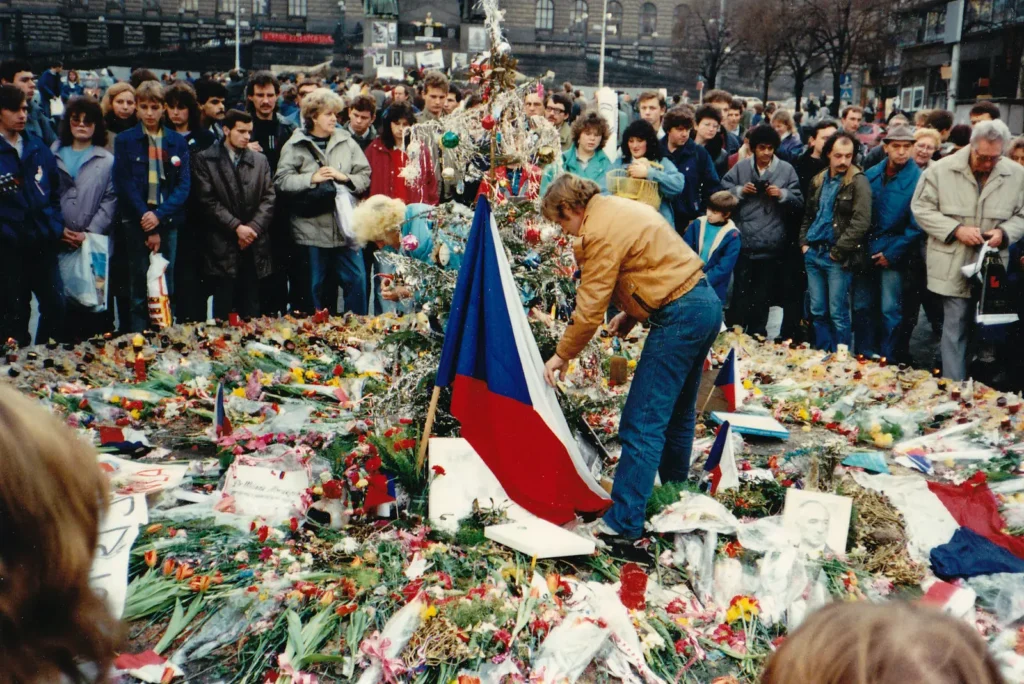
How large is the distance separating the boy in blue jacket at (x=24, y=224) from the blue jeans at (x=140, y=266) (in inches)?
21.3

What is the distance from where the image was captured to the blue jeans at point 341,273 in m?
8.91

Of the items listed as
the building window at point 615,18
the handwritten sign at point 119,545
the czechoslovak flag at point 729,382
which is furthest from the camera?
the building window at point 615,18

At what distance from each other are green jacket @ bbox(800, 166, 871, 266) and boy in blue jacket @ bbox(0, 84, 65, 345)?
6059 millimetres

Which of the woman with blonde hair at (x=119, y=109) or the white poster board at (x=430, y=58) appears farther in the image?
the white poster board at (x=430, y=58)

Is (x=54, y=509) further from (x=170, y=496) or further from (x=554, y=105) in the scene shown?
(x=554, y=105)

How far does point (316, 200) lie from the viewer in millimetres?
8648

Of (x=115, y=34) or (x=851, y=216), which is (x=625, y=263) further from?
(x=115, y=34)

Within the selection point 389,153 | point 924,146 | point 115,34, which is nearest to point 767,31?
point 115,34

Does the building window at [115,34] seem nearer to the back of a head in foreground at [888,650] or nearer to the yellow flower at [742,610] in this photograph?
the yellow flower at [742,610]

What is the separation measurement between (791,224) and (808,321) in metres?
0.96

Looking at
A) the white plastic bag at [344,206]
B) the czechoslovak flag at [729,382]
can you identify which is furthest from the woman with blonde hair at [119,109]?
the czechoslovak flag at [729,382]

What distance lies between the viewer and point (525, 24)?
70625mm

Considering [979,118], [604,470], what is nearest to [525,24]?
[979,118]

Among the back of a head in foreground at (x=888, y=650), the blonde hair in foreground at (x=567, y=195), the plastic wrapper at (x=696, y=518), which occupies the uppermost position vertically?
the blonde hair in foreground at (x=567, y=195)
